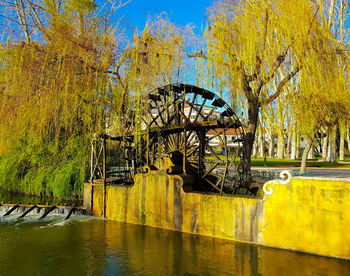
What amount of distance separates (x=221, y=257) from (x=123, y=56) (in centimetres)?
837

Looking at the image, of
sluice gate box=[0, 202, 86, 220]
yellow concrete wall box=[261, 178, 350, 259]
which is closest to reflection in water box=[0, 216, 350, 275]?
yellow concrete wall box=[261, 178, 350, 259]

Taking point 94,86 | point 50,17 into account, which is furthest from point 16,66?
point 94,86

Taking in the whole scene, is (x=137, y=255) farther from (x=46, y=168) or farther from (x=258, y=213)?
(x=46, y=168)

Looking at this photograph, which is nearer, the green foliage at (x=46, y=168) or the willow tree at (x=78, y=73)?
the willow tree at (x=78, y=73)

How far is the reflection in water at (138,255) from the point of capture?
5.71 metres

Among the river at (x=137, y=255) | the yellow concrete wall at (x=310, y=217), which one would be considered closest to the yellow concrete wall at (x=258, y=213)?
the yellow concrete wall at (x=310, y=217)

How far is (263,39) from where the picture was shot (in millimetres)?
8625

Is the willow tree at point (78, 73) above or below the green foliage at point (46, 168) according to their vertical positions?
above

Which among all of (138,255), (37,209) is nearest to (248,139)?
(138,255)

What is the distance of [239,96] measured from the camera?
9570 millimetres

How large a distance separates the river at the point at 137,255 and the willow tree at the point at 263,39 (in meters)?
4.56

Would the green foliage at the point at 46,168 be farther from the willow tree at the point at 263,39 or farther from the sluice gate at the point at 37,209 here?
the willow tree at the point at 263,39

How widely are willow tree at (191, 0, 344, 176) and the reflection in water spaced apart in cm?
456

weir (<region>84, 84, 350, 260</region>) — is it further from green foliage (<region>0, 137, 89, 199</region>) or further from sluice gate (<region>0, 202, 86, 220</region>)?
green foliage (<region>0, 137, 89, 199</region>)
